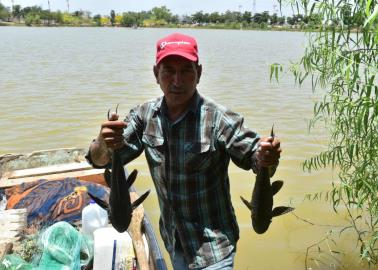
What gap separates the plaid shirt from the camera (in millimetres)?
2678

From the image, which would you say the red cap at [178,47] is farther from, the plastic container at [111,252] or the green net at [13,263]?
the green net at [13,263]

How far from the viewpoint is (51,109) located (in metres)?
14.2

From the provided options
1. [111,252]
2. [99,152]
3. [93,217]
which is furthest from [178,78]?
[93,217]

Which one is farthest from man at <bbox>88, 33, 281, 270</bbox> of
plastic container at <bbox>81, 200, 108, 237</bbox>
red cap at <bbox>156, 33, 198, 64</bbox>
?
plastic container at <bbox>81, 200, 108, 237</bbox>

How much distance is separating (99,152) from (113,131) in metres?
0.38

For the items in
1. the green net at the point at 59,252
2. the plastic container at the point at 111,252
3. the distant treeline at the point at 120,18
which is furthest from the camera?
the distant treeline at the point at 120,18

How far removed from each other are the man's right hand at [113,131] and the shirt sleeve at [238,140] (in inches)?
24.1

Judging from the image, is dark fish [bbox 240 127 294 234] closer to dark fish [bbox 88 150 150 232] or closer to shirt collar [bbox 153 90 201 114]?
shirt collar [bbox 153 90 201 114]

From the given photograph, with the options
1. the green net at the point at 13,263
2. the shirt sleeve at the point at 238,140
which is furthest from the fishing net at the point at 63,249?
the shirt sleeve at the point at 238,140

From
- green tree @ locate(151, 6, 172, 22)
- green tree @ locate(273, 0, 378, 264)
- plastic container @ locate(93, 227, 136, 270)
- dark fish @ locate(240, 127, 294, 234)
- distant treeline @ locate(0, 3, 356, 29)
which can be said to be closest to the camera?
dark fish @ locate(240, 127, 294, 234)

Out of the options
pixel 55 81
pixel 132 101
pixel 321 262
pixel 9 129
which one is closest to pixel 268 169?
pixel 321 262

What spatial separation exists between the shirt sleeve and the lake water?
267 centimetres

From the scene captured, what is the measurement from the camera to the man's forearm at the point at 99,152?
9.08ft

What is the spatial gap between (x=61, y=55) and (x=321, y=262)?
27.7 m
